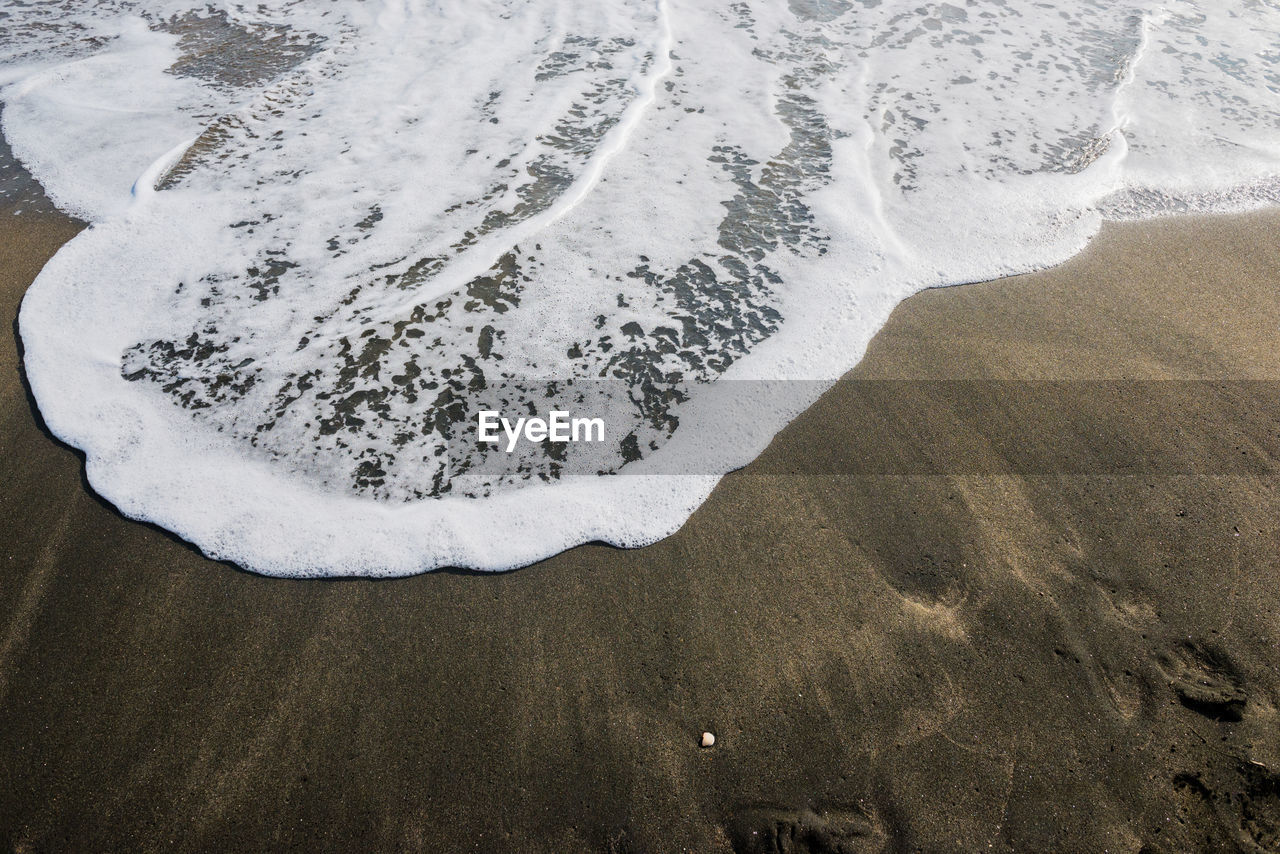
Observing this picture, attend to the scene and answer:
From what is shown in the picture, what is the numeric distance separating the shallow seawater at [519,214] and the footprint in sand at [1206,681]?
166 cm

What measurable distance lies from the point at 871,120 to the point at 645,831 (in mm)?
5132

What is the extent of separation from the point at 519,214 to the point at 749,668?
3.08 m

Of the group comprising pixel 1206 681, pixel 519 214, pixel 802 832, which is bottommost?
pixel 802 832

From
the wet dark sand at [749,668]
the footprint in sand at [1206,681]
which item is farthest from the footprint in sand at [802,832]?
the footprint in sand at [1206,681]

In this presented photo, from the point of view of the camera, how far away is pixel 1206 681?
223 cm

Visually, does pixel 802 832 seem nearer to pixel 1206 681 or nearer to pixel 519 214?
pixel 1206 681

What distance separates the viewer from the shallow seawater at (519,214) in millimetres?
2914

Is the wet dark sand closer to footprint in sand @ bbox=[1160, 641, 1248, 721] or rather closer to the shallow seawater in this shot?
footprint in sand @ bbox=[1160, 641, 1248, 721]

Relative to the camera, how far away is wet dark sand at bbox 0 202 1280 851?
1988mm

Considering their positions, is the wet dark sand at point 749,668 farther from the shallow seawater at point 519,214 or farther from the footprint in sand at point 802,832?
the shallow seawater at point 519,214

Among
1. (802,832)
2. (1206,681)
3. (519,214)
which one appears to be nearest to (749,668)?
(802,832)

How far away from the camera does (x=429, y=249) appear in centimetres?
391

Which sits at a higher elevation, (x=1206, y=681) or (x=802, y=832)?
(x=1206, y=681)

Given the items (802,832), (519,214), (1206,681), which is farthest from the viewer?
(519,214)
